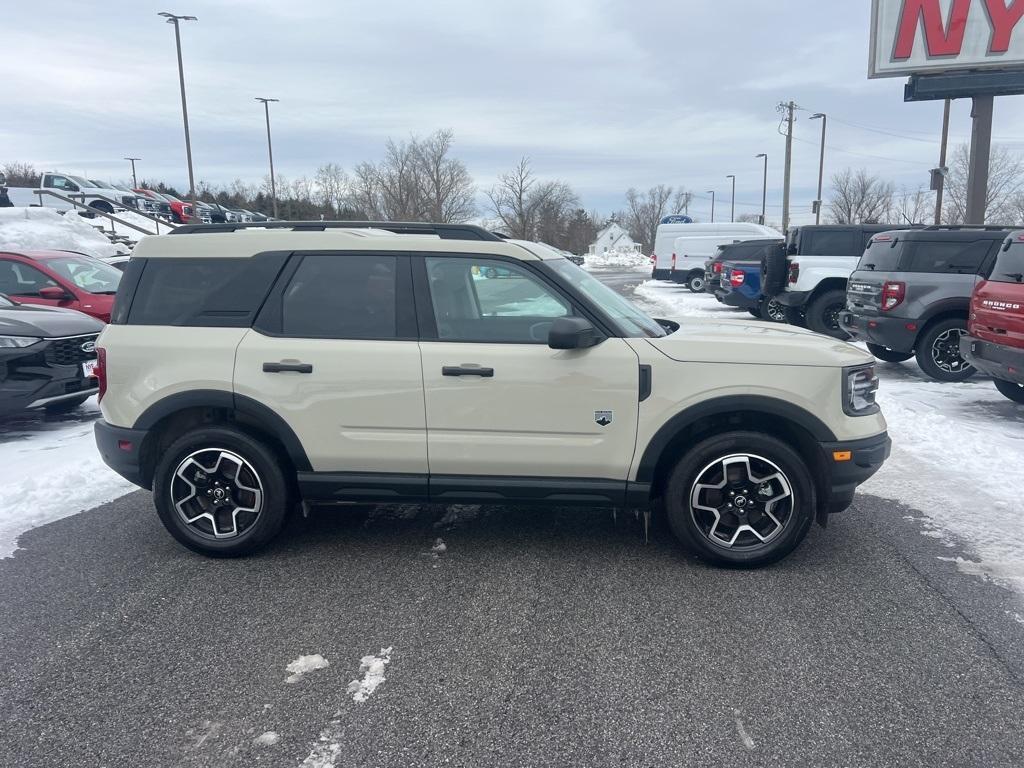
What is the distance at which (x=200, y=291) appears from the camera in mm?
4246

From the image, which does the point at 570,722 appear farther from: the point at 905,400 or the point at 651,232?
the point at 651,232

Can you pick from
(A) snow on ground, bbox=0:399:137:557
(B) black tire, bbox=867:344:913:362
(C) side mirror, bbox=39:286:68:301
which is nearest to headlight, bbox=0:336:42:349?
(A) snow on ground, bbox=0:399:137:557

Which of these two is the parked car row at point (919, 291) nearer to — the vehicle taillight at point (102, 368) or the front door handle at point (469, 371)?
the front door handle at point (469, 371)

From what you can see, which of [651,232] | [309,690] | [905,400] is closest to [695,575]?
[309,690]

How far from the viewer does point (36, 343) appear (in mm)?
6910

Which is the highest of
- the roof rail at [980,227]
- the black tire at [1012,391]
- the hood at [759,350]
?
the roof rail at [980,227]

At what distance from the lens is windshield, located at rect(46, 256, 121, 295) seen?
404 inches

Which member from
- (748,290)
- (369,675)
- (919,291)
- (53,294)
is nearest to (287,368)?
(369,675)

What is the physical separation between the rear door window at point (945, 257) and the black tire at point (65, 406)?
388 inches

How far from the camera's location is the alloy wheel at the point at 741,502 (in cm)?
396

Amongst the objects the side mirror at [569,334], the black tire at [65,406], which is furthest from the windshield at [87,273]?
the side mirror at [569,334]

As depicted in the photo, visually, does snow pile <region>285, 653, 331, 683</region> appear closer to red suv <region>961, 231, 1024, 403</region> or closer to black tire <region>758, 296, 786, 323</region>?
red suv <region>961, 231, 1024, 403</region>

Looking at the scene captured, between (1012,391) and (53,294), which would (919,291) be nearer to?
(1012,391)

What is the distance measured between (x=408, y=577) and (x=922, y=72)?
67.6 ft
